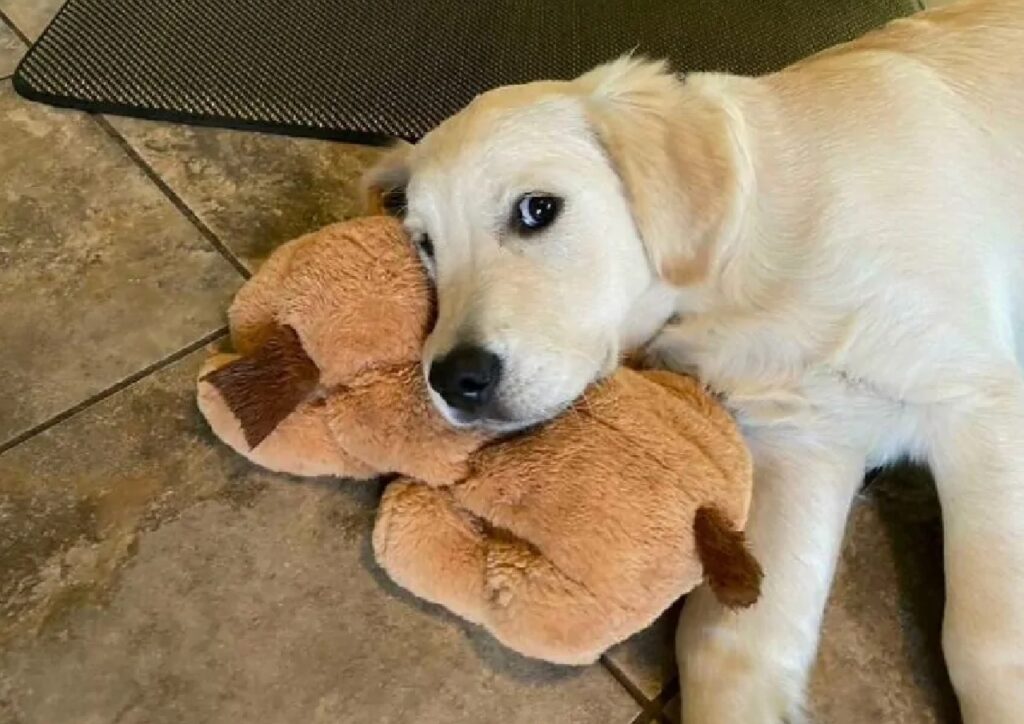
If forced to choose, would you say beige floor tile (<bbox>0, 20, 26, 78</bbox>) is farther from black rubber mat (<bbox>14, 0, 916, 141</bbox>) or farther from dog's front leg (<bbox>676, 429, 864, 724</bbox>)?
dog's front leg (<bbox>676, 429, 864, 724</bbox>)

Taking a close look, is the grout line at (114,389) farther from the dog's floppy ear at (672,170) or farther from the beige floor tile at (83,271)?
the dog's floppy ear at (672,170)

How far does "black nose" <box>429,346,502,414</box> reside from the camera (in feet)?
4.44

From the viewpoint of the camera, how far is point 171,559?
61.6 inches

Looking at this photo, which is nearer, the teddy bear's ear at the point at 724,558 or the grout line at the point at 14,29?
the teddy bear's ear at the point at 724,558

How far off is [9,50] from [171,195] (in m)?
0.56

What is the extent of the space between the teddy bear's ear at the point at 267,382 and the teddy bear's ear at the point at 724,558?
1.52 feet

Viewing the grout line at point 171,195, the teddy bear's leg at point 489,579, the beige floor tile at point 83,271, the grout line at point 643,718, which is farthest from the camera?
the grout line at point 171,195

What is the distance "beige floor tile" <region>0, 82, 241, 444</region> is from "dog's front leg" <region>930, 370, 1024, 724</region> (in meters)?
1.00

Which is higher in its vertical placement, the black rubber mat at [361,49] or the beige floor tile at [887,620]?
the black rubber mat at [361,49]

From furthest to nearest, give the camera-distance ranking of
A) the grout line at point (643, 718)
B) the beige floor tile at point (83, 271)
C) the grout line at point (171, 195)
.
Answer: the grout line at point (171, 195)
the beige floor tile at point (83, 271)
the grout line at point (643, 718)

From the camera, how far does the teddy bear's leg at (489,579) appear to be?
133cm

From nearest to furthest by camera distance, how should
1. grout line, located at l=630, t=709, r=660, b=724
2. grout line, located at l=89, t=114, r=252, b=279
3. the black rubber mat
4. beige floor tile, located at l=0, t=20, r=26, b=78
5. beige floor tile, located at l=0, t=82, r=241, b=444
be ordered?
grout line, located at l=630, t=709, r=660, b=724 → beige floor tile, located at l=0, t=82, r=241, b=444 → grout line, located at l=89, t=114, r=252, b=279 → the black rubber mat → beige floor tile, located at l=0, t=20, r=26, b=78

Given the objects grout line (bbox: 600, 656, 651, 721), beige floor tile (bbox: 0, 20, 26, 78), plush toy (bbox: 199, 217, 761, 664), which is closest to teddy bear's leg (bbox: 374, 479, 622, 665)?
plush toy (bbox: 199, 217, 761, 664)

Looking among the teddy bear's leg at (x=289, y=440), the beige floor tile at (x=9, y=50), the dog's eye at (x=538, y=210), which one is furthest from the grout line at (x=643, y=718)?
the beige floor tile at (x=9, y=50)
